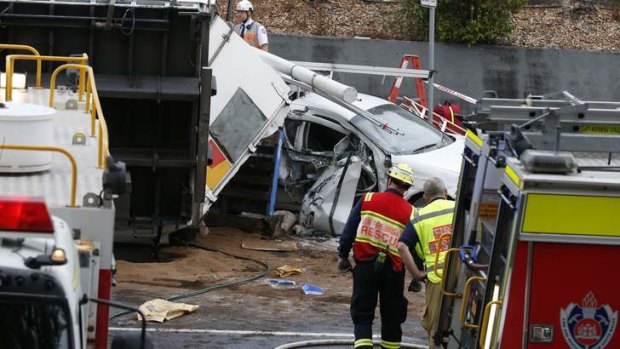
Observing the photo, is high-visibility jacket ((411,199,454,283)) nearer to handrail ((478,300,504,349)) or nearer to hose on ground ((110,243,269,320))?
handrail ((478,300,504,349))

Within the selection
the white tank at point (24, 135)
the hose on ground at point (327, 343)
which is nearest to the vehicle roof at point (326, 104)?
the hose on ground at point (327, 343)

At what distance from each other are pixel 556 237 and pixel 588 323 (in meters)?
0.52

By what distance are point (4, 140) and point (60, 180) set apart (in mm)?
326

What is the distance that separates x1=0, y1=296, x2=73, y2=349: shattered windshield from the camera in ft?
15.1

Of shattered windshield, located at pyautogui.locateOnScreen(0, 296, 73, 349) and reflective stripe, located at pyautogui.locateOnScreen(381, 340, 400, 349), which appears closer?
shattered windshield, located at pyautogui.locateOnScreen(0, 296, 73, 349)

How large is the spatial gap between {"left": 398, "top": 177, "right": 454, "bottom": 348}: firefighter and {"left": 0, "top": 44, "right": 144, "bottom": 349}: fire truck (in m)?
2.62

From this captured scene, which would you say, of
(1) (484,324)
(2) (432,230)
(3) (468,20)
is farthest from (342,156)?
(1) (484,324)

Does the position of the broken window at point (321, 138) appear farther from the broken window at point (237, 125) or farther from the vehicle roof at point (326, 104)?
the broken window at point (237, 125)

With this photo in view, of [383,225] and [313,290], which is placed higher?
[383,225]

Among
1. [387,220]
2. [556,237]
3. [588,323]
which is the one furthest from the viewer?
[387,220]

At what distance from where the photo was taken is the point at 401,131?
16141mm

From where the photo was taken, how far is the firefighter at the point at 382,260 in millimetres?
9492

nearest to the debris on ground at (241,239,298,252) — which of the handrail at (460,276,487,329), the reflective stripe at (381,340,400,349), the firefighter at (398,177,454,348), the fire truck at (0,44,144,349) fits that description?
the reflective stripe at (381,340,400,349)

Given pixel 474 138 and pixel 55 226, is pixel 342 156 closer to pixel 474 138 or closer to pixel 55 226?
pixel 474 138
